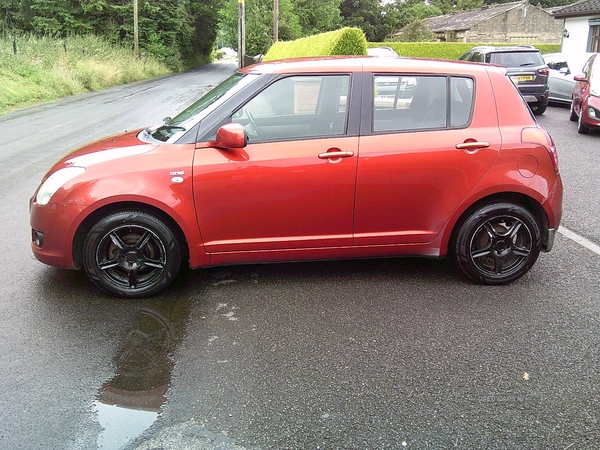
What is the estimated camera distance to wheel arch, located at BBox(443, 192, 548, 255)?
4.62 m

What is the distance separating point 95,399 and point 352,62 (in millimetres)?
3104

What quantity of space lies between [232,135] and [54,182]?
1394mm

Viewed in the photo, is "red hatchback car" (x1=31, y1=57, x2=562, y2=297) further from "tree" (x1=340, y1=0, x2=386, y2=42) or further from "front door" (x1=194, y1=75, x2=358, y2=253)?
"tree" (x1=340, y1=0, x2=386, y2=42)

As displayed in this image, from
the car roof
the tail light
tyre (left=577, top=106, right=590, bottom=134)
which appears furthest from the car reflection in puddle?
tyre (left=577, top=106, right=590, bottom=134)

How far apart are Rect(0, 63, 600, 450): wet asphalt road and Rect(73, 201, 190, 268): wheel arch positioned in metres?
0.37

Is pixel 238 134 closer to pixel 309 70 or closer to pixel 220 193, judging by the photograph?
pixel 220 193

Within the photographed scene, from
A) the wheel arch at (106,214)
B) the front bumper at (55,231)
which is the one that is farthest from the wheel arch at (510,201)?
the front bumper at (55,231)

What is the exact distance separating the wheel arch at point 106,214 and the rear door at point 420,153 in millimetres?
1420

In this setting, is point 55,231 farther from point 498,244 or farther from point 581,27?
point 581,27

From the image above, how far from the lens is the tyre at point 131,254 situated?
168 inches

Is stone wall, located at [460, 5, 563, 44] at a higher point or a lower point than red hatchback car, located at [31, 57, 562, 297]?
higher

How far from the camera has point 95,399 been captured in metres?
3.10

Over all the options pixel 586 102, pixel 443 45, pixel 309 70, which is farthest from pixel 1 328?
pixel 443 45

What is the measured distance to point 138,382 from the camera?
327 centimetres
